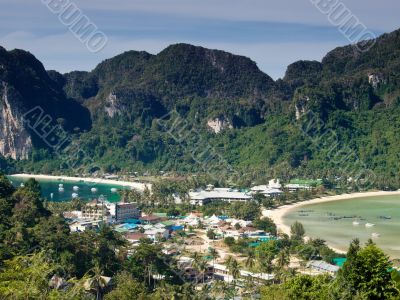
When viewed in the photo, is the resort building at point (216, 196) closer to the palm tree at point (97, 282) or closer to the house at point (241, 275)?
the house at point (241, 275)

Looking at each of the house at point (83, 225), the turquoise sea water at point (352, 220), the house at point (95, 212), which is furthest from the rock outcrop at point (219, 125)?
the house at point (83, 225)

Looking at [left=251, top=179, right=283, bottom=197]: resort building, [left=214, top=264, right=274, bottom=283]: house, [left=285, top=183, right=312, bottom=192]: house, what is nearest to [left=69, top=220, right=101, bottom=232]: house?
[left=214, top=264, right=274, bottom=283]: house

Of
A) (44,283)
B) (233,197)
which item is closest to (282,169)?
(233,197)

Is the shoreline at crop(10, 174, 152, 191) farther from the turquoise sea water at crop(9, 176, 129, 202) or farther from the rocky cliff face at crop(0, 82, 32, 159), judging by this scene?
the rocky cliff face at crop(0, 82, 32, 159)

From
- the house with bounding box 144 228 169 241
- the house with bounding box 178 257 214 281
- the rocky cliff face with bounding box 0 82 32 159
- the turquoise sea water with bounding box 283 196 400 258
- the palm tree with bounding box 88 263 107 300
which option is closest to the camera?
the palm tree with bounding box 88 263 107 300

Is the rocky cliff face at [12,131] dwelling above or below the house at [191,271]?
above

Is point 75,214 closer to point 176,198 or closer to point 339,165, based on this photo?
point 176,198

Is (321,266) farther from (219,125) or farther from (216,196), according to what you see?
(219,125)
